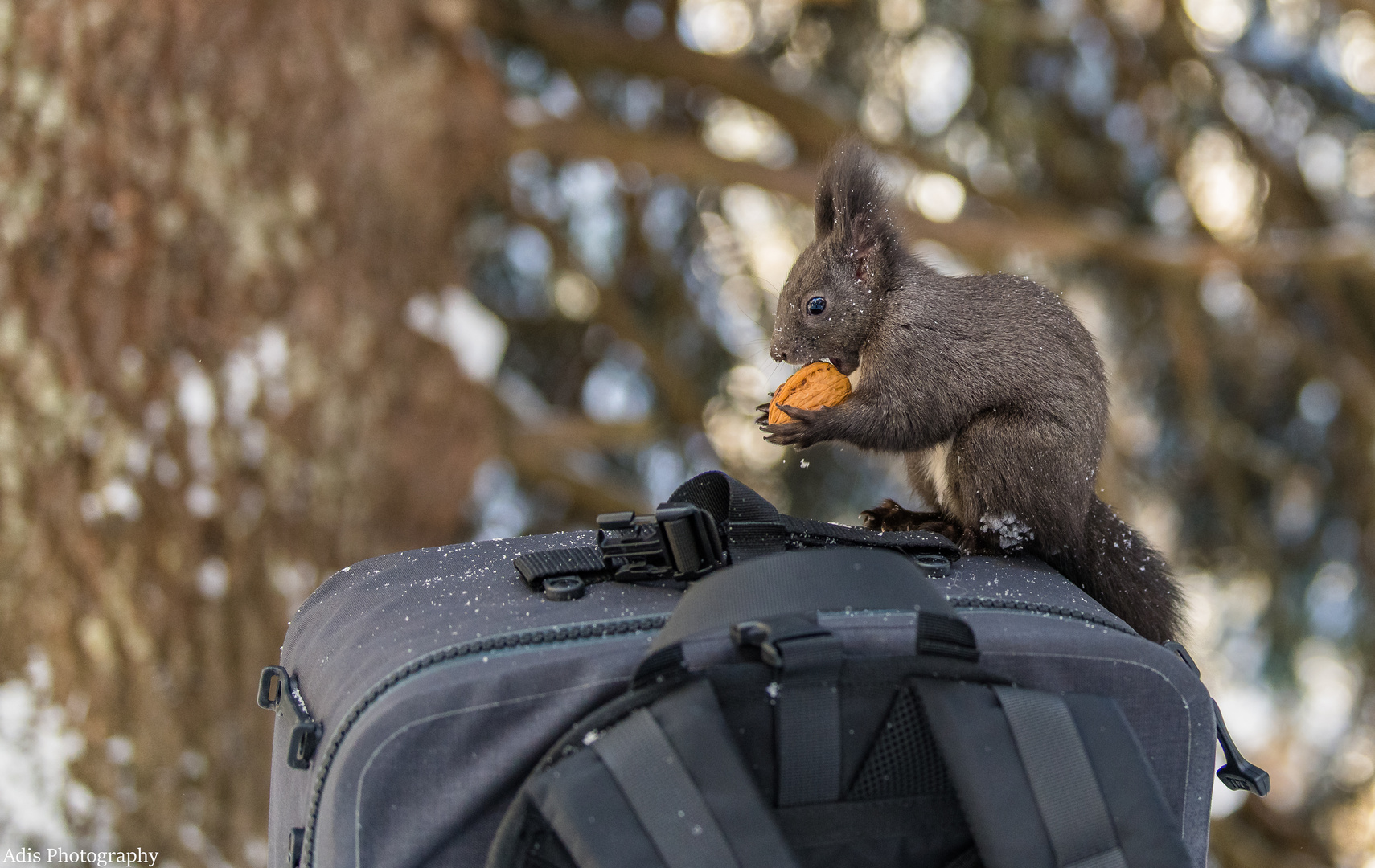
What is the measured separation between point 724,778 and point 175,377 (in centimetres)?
118

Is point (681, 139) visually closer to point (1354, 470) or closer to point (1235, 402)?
point (1235, 402)

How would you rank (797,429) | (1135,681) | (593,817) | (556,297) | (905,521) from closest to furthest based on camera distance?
(593,817)
(1135,681)
(797,429)
(905,521)
(556,297)

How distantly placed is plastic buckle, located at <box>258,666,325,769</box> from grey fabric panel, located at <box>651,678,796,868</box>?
0.79ft

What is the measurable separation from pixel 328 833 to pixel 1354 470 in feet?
8.16

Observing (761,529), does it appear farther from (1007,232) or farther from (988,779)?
(1007,232)

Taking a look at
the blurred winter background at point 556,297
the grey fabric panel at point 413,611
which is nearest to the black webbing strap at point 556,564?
the grey fabric panel at point 413,611

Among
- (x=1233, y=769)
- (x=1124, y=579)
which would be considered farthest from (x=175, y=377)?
(x=1233, y=769)

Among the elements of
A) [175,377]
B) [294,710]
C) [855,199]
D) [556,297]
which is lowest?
[556,297]

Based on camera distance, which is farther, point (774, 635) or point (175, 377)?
point (175, 377)

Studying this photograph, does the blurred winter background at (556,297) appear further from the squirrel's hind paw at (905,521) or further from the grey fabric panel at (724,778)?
the grey fabric panel at (724,778)

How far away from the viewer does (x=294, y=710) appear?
0.71m

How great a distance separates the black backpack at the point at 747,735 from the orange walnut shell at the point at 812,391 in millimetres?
202

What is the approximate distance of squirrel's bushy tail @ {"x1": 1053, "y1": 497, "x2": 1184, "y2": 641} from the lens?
0.83 meters

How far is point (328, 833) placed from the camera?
2.00 ft
